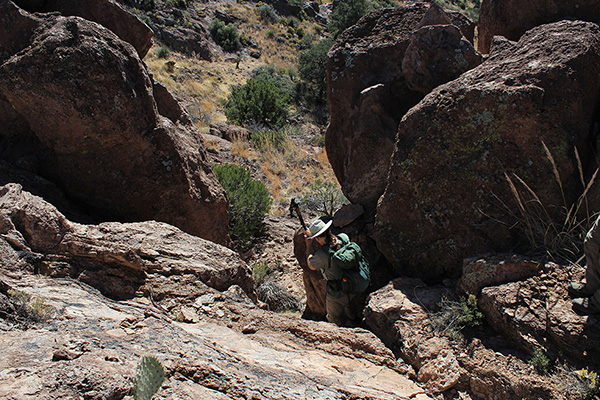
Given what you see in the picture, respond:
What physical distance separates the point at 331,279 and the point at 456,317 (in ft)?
4.58

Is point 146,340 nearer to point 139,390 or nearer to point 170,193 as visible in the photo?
point 139,390

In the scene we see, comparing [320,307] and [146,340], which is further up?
[146,340]

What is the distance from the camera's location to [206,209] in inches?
223

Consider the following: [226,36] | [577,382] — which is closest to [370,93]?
[577,382]

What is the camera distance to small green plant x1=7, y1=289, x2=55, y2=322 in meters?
2.57

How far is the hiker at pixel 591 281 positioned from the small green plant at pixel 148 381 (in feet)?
9.04

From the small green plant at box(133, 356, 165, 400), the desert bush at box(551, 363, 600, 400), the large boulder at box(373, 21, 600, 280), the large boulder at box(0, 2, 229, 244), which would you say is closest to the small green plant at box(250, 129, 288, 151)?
the large boulder at box(0, 2, 229, 244)

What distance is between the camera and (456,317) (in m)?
3.54

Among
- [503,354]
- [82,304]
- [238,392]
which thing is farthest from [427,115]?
[82,304]

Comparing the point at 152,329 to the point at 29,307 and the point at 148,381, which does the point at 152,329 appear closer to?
the point at 29,307

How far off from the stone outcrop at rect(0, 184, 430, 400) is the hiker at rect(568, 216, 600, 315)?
48.6 inches

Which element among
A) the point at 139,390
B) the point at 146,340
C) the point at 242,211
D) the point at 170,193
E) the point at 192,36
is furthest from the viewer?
the point at 192,36

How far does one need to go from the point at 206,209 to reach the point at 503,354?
3.81m

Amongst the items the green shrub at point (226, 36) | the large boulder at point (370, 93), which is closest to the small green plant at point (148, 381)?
the large boulder at point (370, 93)
